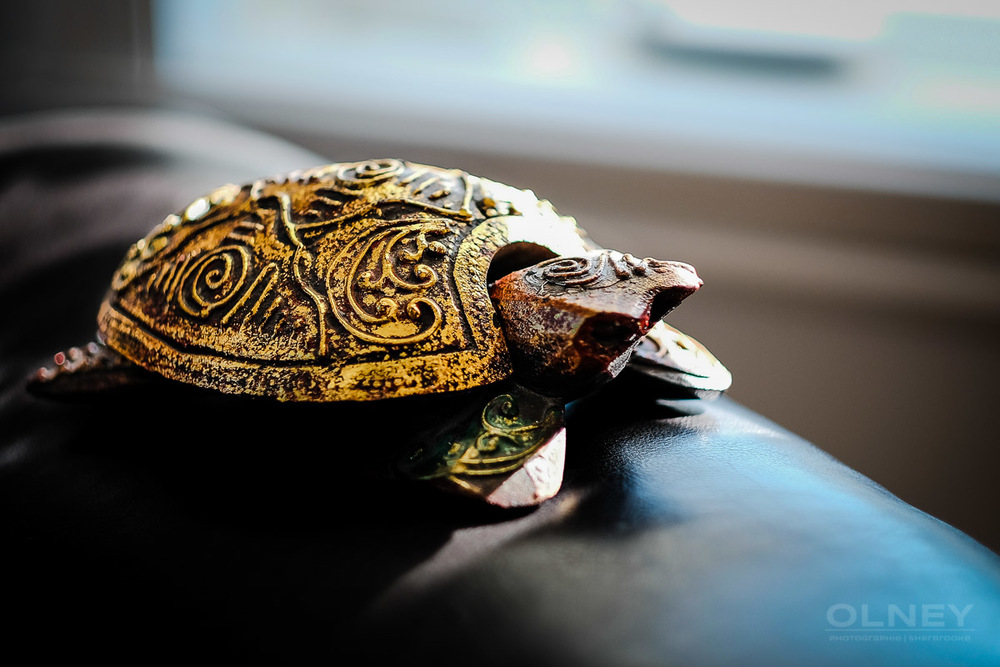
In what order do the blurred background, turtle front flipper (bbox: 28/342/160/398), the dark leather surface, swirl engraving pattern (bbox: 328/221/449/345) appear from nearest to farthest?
1. the dark leather surface
2. swirl engraving pattern (bbox: 328/221/449/345)
3. turtle front flipper (bbox: 28/342/160/398)
4. the blurred background

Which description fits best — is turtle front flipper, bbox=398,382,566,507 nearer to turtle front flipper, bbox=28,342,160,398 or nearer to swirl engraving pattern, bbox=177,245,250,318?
swirl engraving pattern, bbox=177,245,250,318

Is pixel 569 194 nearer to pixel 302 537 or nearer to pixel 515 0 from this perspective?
pixel 515 0

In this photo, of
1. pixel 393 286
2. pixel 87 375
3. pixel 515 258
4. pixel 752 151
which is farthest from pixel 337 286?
pixel 752 151

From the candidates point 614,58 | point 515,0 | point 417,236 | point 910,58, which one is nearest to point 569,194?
point 614,58

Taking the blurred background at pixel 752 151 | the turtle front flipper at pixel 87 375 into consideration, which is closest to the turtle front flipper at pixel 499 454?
the turtle front flipper at pixel 87 375

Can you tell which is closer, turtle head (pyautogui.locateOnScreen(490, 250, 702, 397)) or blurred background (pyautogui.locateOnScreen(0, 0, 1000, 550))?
turtle head (pyautogui.locateOnScreen(490, 250, 702, 397))

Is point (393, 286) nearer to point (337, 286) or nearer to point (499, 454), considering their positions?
point (337, 286)

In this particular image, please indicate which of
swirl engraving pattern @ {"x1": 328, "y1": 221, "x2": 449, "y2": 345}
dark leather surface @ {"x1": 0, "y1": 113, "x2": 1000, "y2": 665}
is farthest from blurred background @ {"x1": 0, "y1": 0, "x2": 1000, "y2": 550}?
swirl engraving pattern @ {"x1": 328, "y1": 221, "x2": 449, "y2": 345}
